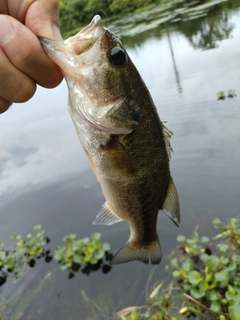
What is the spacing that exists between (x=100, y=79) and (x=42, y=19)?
395 millimetres

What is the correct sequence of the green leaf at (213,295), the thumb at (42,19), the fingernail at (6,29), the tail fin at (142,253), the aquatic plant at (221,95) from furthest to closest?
the aquatic plant at (221,95) < the green leaf at (213,295) < the tail fin at (142,253) < the thumb at (42,19) < the fingernail at (6,29)

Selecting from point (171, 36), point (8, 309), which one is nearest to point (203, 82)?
point (8, 309)

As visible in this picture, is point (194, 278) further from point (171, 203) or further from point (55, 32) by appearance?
point (55, 32)

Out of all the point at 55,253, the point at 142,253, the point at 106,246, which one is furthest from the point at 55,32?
the point at 55,253

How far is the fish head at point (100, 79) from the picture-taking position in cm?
151

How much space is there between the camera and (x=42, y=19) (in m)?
1.45

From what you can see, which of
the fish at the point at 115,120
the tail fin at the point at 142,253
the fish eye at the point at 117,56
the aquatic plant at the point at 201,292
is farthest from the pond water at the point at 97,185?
the fish eye at the point at 117,56

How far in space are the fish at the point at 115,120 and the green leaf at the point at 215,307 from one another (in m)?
1.33

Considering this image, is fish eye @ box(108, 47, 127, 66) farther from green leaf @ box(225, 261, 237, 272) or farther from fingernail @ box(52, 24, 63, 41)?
green leaf @ box(225, 261, 237, 272)

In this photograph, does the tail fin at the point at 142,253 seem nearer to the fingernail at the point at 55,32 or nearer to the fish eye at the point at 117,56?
the fish eye at the point at 117,56

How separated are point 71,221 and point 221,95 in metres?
4.25

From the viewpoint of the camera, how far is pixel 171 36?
14.4m

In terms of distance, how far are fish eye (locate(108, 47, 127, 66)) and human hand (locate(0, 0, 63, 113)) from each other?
0.27 metres

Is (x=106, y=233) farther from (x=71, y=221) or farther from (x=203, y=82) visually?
(x=203, y=82)
